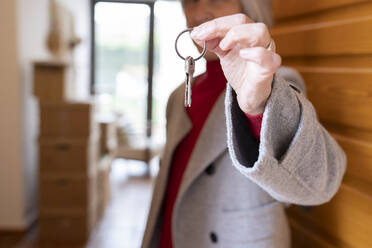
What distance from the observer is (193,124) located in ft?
3.32

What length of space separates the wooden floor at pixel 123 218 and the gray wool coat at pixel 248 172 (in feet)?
7.44

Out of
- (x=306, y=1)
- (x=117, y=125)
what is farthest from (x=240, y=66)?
(x=117, y=125)

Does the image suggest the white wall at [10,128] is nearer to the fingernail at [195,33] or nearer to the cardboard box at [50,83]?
the cardboard box at [50,83]

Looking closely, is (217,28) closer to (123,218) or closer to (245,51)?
(245,51)

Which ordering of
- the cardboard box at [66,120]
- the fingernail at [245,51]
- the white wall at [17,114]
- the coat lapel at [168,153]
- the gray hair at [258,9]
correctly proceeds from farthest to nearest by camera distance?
the white wall at [17,114] < the cardboard box at [66,120] < the coat lapel at [168,153] < the gray hair at [258,9] < the fingernail at [245,51]

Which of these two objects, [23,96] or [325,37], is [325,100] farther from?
[23,96]

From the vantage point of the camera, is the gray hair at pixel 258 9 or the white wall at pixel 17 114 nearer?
the gray hair at pixel 258 9

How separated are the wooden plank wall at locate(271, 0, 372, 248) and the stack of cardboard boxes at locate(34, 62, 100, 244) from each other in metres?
2.29

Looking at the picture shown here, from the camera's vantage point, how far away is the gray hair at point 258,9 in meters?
0.89

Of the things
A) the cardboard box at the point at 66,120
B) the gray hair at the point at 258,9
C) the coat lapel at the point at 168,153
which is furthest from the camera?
the cardboard box at the point at 66,120

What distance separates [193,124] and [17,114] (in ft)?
8.46

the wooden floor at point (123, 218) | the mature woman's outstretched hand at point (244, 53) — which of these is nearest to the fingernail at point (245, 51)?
the mature woman's outstretched hand at point (244, 53)

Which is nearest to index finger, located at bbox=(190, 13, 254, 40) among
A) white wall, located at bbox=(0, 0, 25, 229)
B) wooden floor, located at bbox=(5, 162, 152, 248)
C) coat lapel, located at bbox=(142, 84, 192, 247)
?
coat lapel, located at bbox=(142, 84, 192, 247)

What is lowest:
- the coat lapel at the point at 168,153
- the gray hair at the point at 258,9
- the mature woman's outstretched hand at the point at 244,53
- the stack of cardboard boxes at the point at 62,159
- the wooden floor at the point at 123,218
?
the wooden floor at the point at 123,218
